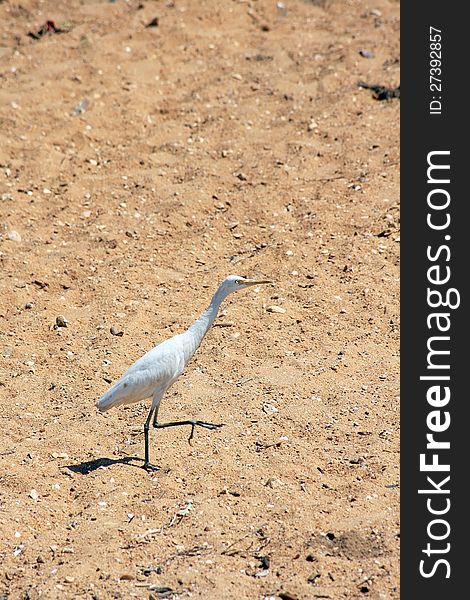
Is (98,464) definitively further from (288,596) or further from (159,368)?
(288,596)

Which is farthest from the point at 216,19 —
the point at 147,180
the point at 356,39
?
the point at 147,180

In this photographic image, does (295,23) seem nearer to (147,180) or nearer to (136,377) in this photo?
(147,180)

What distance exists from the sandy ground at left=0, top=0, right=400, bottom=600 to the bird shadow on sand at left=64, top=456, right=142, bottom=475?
0.02 metres

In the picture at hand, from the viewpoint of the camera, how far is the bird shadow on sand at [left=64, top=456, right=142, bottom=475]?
612 centimetres

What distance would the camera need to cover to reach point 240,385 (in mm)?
6926

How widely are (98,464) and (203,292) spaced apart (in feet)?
7.51

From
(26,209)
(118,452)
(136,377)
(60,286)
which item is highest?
(26,209)

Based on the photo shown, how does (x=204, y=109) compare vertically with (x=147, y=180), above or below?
above

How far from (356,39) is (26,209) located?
476cm

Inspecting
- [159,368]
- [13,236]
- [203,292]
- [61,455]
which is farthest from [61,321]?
[159,368]

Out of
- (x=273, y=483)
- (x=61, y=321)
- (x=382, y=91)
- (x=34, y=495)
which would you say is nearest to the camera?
(x=273, y=483)

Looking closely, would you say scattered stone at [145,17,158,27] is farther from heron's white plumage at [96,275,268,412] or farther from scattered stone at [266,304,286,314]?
heron's white plumage at [96,275,268,412]

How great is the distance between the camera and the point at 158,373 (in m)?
6.20

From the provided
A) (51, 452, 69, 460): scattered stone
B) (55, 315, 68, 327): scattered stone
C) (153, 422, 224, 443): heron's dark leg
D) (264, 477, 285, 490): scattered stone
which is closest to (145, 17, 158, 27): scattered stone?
(55, 315, 68, 327): scattered stone
